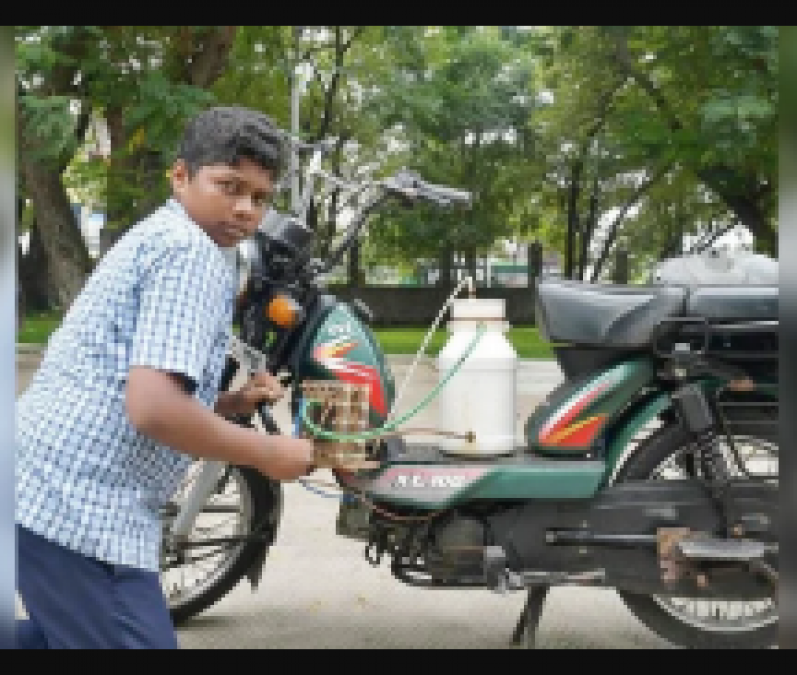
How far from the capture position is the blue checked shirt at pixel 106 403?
213cm

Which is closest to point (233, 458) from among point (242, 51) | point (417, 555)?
point (417, 555)

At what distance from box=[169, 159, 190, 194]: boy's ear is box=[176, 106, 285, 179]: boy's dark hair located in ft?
0.04

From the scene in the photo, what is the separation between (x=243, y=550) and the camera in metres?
3.93

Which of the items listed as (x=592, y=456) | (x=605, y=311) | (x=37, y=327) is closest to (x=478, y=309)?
(x=605, y=311)

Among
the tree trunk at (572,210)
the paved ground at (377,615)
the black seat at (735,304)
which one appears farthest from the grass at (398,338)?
the black seat at (735,304)

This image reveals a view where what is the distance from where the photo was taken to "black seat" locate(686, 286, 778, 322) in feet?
11.7

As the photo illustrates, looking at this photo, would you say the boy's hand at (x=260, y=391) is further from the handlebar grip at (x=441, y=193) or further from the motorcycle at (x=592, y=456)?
the handlebar grip at (x=441, y=193)

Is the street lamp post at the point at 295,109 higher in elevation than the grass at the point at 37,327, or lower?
higher

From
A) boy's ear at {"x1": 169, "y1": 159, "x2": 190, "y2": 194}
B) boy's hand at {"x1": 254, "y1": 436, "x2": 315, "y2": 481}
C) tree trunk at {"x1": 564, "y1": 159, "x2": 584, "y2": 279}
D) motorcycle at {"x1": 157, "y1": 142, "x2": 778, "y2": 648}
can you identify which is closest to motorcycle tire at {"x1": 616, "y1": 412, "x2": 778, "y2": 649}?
motorcycle at {"x1": 157, "y1": 142, "x2": 778, "y2": 648}

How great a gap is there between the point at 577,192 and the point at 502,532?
2558 cm

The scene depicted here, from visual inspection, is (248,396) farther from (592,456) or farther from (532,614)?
(532,614)

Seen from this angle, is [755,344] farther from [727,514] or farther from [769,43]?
[769,43]

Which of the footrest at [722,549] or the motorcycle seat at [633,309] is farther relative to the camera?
the motorcycle seat at [633,309]

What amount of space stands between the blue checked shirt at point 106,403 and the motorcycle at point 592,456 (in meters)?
1.23
